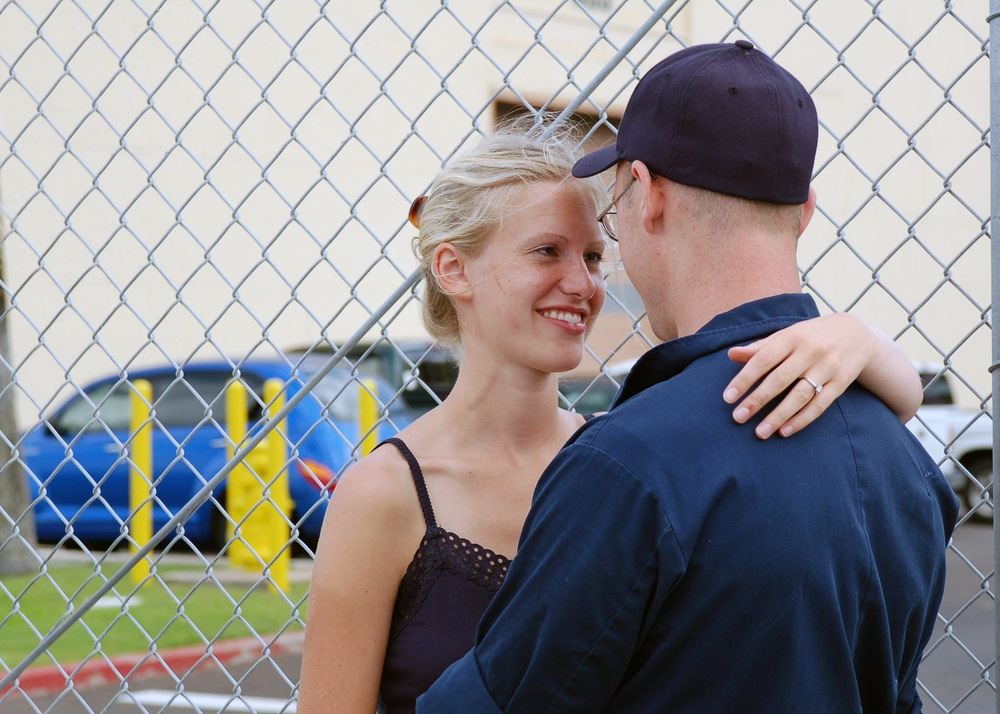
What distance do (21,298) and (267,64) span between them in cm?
357

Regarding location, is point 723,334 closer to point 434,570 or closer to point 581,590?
point 581,590

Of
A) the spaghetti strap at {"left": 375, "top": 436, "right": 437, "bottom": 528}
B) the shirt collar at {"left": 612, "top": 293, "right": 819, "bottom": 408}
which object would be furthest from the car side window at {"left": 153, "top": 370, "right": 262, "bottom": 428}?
the shirt collar at {"left": 612, "top": 293, "right": 819, "bottom": 408}

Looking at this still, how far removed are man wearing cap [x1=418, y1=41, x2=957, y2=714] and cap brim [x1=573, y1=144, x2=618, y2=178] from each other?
113mm

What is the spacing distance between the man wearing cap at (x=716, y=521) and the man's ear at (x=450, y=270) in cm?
59

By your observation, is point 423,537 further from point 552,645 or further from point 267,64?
point 267,64

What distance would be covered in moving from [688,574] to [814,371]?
0.29 meters

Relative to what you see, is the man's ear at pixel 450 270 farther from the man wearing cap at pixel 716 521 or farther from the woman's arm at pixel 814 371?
the woman's arm at pixel 814 371

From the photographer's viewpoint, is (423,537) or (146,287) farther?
(146,287)

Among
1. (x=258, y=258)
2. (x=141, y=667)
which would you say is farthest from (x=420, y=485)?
(x=258, y=258)

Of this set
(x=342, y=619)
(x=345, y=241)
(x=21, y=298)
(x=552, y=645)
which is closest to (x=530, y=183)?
(x=342, y=619)

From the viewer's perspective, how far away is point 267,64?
1177cm

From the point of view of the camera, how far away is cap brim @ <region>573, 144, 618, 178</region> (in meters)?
1.47

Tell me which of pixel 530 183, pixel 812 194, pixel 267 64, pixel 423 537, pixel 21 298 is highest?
pixel 812 194

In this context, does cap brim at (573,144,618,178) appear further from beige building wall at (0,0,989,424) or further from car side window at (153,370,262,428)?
beige building wall at (0,0,989,424)
